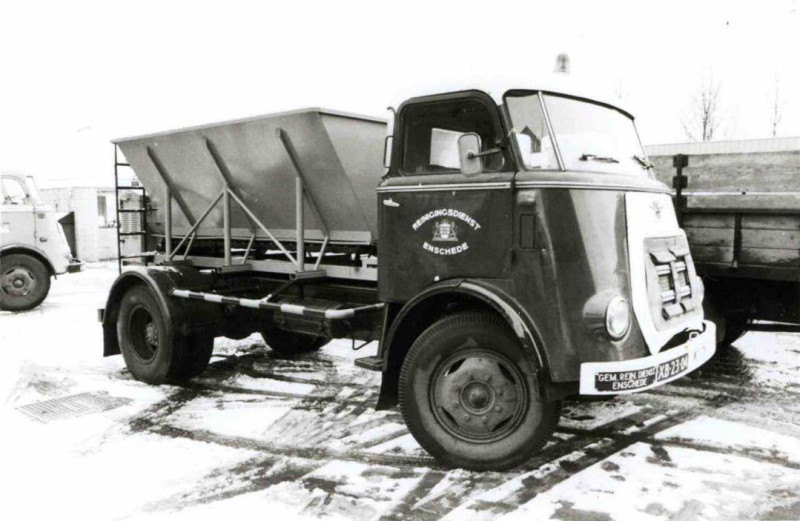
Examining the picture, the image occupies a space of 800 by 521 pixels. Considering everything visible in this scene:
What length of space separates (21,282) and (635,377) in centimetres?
1158

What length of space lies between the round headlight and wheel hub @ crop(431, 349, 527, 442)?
648 mm

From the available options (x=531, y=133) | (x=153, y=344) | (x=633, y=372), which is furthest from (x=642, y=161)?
(x=153, y=344)

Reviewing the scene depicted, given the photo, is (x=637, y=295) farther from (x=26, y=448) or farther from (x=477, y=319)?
(x=26, y=448)

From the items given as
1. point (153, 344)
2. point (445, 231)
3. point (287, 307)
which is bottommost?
point (153, 344)

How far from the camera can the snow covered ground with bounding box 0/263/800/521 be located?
12.9 feet

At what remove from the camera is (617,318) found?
3.97 metres

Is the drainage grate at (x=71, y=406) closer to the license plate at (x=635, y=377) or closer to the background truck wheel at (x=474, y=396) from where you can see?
the background truck wheel at (x=474, y=396)

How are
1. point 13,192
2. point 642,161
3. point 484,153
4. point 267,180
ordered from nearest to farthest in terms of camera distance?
point 484,153 < point 642,161 < point 267,180 < point 13,192

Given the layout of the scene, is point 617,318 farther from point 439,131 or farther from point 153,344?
point 153,344

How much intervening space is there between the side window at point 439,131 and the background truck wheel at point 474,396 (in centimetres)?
110

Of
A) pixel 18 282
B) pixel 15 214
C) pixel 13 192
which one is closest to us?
pixel 18 282

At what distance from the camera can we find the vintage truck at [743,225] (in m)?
5.54

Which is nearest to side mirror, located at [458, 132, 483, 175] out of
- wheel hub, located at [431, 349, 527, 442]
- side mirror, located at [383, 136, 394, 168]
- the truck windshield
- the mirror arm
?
the mirror arm

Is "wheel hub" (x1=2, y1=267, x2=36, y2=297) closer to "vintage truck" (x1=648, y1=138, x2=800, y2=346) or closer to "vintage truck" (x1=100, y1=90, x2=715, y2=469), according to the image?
"vintage truck" (x1=100, y1=90, x2=715, y2=469)
